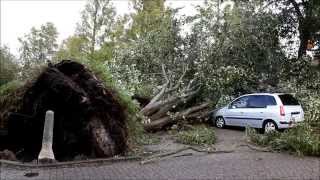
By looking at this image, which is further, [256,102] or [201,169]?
[256,102]

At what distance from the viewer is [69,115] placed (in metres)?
12.2

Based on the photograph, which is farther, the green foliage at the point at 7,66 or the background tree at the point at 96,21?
the background tree at the point at 96,21

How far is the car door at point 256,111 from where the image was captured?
16.2 metres

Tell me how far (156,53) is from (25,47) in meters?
22.1

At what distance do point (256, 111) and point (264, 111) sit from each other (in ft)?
1.33

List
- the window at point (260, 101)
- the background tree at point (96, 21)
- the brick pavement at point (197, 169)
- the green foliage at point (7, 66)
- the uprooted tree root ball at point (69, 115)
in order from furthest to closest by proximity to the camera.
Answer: the background tree at point (96, 21) → the green foliage at point (7, 66) → the window at point (260, 101) → the uprooted tree root ball at point (69, 115) → the brick pavement at point (197, 169)

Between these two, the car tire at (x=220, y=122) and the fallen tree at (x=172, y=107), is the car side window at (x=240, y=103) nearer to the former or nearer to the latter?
the car tire at (x=220, y=122)

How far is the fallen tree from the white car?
1.23 metres

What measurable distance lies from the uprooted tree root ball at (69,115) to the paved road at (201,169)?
1.22 meters

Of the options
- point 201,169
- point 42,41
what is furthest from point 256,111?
point 42,41

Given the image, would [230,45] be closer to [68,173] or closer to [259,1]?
[259,1]

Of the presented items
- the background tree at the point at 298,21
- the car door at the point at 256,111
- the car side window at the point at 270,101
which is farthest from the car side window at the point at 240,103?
the background tree at the point at 298,21

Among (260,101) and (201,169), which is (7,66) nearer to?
(260,101)

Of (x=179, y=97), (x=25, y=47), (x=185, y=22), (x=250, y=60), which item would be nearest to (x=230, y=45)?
(x=250, y=60)
